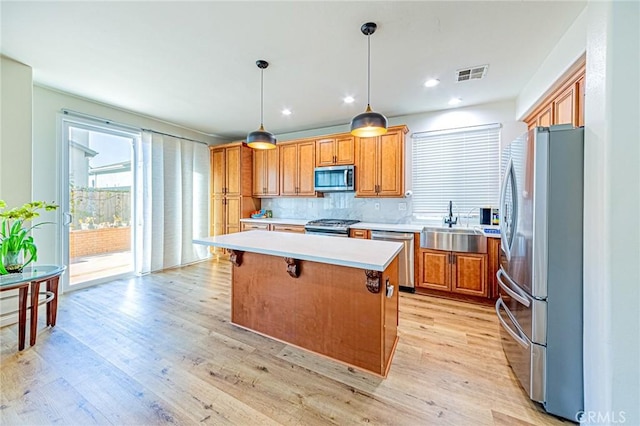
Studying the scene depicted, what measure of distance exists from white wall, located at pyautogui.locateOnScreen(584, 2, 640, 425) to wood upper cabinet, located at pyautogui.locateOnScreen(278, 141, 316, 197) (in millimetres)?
3706

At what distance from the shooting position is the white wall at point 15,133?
8.26 feet

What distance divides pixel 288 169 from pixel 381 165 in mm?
1843

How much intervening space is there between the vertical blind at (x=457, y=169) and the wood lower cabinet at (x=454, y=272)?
910mm

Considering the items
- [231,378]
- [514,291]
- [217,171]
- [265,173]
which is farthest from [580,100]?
[217,171]

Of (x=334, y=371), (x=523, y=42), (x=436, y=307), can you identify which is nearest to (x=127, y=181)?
(x=334, y=371)

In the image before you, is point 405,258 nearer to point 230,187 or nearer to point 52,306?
point 230,187

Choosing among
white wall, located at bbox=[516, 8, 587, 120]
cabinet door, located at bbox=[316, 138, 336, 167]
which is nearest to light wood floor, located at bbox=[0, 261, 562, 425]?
white wall, located at bbox=[516, 8, 587, 120]

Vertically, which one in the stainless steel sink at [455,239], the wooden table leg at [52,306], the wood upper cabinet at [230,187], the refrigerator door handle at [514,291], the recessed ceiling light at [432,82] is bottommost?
the wooden table leg at [52,306]

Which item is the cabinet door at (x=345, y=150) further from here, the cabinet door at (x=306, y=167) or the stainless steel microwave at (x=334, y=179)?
the cabinet door at (x=306, y=167)

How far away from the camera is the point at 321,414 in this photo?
151 cm

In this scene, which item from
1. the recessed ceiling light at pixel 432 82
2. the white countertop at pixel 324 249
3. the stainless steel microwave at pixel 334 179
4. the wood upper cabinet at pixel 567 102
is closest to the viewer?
the white countertop at pixel 324 249

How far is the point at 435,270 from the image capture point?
3.36 meters

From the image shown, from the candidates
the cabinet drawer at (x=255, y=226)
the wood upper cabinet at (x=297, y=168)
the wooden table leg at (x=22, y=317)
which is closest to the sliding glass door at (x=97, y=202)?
the wooden table leg at (x=22, y=317)

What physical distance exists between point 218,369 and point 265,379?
40cm
